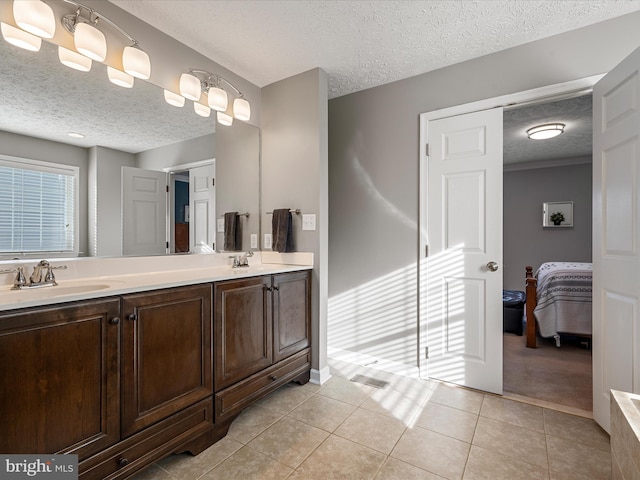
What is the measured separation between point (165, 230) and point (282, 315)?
3.31ft

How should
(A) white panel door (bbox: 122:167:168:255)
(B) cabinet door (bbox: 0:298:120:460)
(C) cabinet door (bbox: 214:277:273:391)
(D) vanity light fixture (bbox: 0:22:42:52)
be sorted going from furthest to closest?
(A) white panel door (bbox: 122:167:168:255)
(C) cabinet door (bbox: 214:277:273:391)
(D) vanity light fixture (bbox: 0:22:42:52)
(B) cabinet door (bbox: 0:298:120:460)

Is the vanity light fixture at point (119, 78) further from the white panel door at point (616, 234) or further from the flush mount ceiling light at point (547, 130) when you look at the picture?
the flush mount ceiling light at point (547, 130)

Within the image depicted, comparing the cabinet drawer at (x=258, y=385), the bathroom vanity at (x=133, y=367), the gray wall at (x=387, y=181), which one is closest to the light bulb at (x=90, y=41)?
the bathroom vanity at (x=133, y=367)

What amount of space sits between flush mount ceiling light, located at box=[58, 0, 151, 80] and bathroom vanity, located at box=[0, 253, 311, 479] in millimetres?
1230

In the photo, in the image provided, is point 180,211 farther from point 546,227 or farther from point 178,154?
point 546,227

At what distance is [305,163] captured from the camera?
2455mm

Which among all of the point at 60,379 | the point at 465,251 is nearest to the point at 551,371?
the point at 465,251

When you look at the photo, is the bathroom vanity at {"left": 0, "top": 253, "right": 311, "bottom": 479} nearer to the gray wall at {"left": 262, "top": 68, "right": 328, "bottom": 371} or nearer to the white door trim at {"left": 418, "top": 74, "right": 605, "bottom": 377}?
the gray wall at {"left": 262, "top": 68, "right": 328, "bottom": 371}

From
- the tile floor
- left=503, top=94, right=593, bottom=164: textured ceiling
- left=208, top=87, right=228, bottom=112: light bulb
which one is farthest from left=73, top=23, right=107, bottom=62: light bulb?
left=503, top=94, right=593, bottom=164: textured ceiling

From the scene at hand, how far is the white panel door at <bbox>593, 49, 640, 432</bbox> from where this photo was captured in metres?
1.57

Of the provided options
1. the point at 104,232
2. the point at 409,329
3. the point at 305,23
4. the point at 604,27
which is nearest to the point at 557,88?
the point at 604,27

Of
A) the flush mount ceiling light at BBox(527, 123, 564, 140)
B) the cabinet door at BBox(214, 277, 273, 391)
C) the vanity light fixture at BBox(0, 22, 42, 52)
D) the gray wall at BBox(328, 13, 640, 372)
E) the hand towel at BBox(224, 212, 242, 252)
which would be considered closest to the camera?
the vanity light fixture at BBox(0, 22, 42, 52)

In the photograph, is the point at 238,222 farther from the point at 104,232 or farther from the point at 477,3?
the point at 477,3

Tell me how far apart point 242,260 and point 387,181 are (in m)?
1.43
